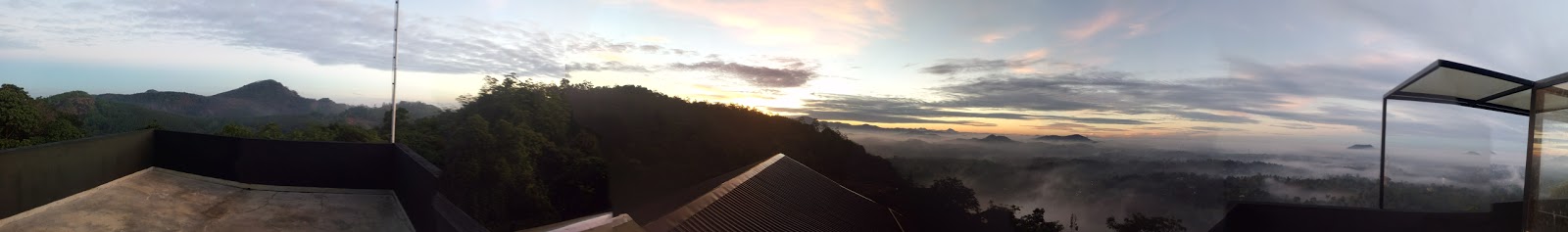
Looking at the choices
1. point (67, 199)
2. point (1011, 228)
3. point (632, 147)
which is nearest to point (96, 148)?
point (67, 199)

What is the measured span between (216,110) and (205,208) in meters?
45.4

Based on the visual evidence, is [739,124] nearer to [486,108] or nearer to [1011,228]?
[486,108]

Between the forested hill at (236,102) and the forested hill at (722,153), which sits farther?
the forested hill at (236,102)

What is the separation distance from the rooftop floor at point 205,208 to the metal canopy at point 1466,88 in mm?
13791

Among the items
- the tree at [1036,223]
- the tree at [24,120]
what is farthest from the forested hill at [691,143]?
the tree at [24,120]

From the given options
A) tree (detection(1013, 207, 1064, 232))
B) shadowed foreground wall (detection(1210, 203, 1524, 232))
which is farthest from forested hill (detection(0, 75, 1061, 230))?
shadowed foreground wall (detection(1210, 203, 1524, 232))

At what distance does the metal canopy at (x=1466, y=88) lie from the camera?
748cm

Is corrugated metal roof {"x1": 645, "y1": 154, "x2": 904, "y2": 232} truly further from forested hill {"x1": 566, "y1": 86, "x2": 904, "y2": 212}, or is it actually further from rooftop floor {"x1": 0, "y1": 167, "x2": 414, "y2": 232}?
forested hill {"x1": 566, "y1": 86, "x2": 904, "y2": 212}

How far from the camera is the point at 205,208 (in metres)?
10.4

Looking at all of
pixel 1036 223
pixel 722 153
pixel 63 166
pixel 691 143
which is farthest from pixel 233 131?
pixel 1036 223

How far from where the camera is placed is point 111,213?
30.4ft

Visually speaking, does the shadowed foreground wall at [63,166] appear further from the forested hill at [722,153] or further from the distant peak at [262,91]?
the distant peak at [262,91]

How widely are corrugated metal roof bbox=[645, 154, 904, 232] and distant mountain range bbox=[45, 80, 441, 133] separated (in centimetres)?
2950

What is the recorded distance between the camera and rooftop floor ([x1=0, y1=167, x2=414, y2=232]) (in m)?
8.92
